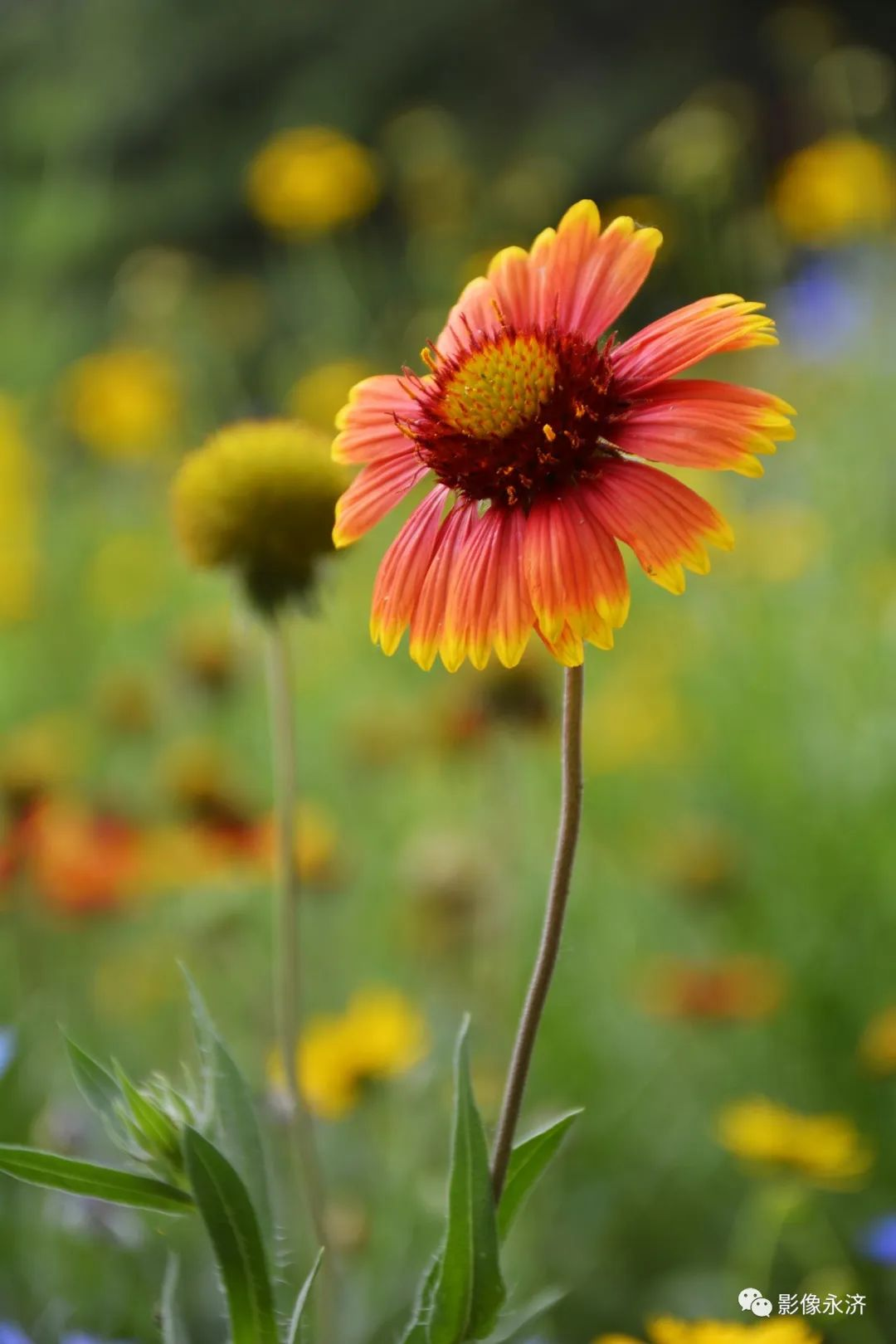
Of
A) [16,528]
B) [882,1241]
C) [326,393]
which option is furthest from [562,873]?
[326,393]

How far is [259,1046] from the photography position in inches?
50.1

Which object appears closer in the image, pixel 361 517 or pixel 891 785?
pixel 361 517

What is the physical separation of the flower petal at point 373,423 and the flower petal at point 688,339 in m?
0.10

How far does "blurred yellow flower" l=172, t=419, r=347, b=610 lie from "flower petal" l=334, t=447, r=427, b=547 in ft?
0.45

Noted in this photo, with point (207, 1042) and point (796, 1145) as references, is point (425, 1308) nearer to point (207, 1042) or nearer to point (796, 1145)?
point (207, 1042)

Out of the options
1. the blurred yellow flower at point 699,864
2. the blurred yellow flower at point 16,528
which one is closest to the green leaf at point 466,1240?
the blurred yellow flower at point 699,864

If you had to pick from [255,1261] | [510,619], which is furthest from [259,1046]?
[510,619]

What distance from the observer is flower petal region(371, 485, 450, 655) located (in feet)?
1.71

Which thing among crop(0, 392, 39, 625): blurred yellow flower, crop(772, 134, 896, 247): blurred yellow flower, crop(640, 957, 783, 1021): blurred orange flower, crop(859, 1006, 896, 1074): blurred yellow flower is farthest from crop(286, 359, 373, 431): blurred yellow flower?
crop(859, 1006, 896, 1074): blurred yellow flower

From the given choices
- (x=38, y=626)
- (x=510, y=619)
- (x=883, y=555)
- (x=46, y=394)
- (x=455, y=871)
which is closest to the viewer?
(x=510, y=619)

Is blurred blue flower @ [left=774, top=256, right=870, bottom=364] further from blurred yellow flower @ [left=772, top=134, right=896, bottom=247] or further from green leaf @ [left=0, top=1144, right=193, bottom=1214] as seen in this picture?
green leaf @ [left=0, top=1144, right=193, bottom=1214]

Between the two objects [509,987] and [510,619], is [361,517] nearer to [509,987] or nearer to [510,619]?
[510,619]

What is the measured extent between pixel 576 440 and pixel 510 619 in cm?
8

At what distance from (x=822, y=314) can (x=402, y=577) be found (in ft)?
9.34
